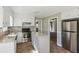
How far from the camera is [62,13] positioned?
4395 mm

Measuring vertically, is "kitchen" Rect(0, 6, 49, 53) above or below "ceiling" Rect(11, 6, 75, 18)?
below

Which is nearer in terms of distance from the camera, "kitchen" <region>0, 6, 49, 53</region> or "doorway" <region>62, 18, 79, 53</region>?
"kitchen" <region>0, 6, 49, 53</region>

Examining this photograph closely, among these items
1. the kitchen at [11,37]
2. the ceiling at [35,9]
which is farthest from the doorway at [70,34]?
the kitchen at [11,37]

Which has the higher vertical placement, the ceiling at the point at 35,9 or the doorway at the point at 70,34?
the ceiling at the point at 35,9

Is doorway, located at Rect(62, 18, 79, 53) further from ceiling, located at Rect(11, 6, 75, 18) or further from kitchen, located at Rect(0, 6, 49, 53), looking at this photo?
kitchen, located at Rect(0, 6, 49, 53)

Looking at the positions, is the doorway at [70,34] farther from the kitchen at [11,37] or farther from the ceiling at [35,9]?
the kitchen at [11,37]

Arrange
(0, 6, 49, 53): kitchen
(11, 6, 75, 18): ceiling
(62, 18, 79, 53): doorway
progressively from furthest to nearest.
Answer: (62, 18, 79, 53): doorway → (11, 6, 75, 18): ceiling → (0, 6, 49, 53): kitchen

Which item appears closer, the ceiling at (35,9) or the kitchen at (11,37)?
the kitchen at (11,37)

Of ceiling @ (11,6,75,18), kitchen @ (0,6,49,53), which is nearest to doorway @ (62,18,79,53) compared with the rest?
ceiling @ (11,6,75,18)

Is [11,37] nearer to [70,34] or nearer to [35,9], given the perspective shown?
[35,9]

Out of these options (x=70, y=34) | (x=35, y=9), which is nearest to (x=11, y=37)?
(x=35, y=9)

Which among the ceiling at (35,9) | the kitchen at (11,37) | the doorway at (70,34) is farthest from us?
the doorway at (70,34)

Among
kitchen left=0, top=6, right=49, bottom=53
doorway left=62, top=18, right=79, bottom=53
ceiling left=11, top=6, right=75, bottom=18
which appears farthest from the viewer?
doorway left=62, top=18, right=79, bottom=53
